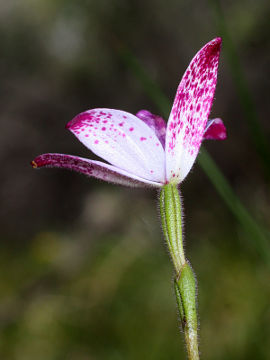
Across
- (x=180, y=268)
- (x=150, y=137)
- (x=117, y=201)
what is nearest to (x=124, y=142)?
(x=150, y=137)

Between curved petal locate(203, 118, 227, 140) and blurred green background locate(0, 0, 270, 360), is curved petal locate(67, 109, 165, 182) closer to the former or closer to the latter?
curved petal locate(203, 118, 227, 140)

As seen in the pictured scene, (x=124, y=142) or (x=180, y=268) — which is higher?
(x=124, y=142)

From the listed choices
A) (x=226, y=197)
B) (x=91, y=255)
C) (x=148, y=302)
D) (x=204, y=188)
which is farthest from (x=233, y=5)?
(x=226, y=197)

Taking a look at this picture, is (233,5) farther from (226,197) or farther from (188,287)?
(188,287)

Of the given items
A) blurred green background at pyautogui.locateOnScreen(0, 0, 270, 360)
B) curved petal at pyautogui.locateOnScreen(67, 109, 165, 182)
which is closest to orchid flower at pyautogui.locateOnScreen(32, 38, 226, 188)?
curved petal at pyautogui.locateOnScreen(67, 109, 165, 182)

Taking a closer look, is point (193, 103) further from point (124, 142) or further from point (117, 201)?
point (117, 201)

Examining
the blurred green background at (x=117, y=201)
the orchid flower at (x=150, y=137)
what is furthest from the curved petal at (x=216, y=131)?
the blurred green background at (x=117, y=201)

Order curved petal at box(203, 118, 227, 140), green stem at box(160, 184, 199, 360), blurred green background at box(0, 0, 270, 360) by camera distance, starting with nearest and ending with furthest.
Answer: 1. green stem at box(160, 184, 199, 360)
2. curved petal at box(203, 118, 227, 140)
3. blurred green background at box(0, 0, 270, 360)

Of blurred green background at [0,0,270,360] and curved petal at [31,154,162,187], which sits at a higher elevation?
curved petal at [31,154,162,187]

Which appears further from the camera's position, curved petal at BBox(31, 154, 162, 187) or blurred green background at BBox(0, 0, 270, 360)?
blurred green background at BBox(0, 0, 270, 360)
